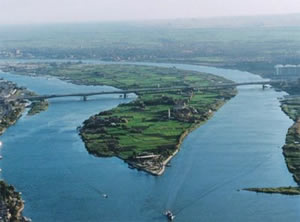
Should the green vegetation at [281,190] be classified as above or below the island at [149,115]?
above

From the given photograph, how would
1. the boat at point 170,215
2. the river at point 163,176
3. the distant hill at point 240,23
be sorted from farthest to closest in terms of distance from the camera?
the distant hill at point 240,23 → the river at point 163,176 → the boat at point 170,215

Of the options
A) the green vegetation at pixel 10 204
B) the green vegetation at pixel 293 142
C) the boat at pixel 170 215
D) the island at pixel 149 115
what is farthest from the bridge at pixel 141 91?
the boat at pixel 170 215

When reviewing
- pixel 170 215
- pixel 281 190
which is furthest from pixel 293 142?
pixel 170 215

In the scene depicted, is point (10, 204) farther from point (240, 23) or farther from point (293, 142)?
point (240, 23)

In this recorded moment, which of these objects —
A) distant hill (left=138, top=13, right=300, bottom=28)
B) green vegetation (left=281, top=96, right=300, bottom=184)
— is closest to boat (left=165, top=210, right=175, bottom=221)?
green vegetation (left=281, top=96, right=300, bottom=184)

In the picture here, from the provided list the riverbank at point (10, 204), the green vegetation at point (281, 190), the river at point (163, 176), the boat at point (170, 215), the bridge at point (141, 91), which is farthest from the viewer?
the bridge at point (141, 91)

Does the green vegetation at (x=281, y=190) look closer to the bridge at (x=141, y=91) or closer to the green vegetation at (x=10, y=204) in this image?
the green vegetation at (x=10, y=204)

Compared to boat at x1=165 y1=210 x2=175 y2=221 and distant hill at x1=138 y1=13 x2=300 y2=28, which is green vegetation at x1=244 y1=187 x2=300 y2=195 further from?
distant hill at x1=138 y1=13 x2=300 y2=28
